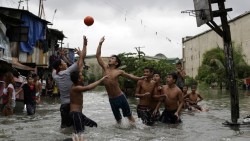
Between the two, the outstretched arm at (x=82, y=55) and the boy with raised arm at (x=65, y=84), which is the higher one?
the outstretched arm at (x=82, y=55)

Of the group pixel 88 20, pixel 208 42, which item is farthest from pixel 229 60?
pixel 208 42

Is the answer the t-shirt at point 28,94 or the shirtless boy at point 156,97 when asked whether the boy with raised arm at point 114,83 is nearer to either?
the shirtless boy at point 156,97

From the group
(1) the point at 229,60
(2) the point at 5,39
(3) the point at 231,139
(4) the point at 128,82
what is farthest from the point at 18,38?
(3) the point at 231,139

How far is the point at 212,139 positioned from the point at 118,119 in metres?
2.50

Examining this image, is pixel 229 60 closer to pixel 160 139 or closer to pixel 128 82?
pixel 160 139

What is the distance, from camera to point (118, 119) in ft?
29.0

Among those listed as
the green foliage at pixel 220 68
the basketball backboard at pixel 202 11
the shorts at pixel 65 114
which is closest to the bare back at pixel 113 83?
the shorts at pixel 65 114

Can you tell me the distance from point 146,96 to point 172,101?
2.44ft

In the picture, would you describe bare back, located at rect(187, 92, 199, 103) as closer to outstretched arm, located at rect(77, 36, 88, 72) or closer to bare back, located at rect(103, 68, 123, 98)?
bare back, located at rect(103, 68, 123, 98)

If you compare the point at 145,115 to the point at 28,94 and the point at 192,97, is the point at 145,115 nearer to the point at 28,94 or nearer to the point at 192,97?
the point at 28,94

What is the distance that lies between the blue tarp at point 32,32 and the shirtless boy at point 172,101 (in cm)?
1604

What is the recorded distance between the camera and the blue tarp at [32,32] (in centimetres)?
2388

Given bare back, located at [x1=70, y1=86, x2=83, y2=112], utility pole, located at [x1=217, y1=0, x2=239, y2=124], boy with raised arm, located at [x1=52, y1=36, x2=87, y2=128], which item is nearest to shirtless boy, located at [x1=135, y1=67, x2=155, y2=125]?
utility pole, located at [x1=217, y1=0, x2=239, y2=124]

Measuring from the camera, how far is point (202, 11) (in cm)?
895
